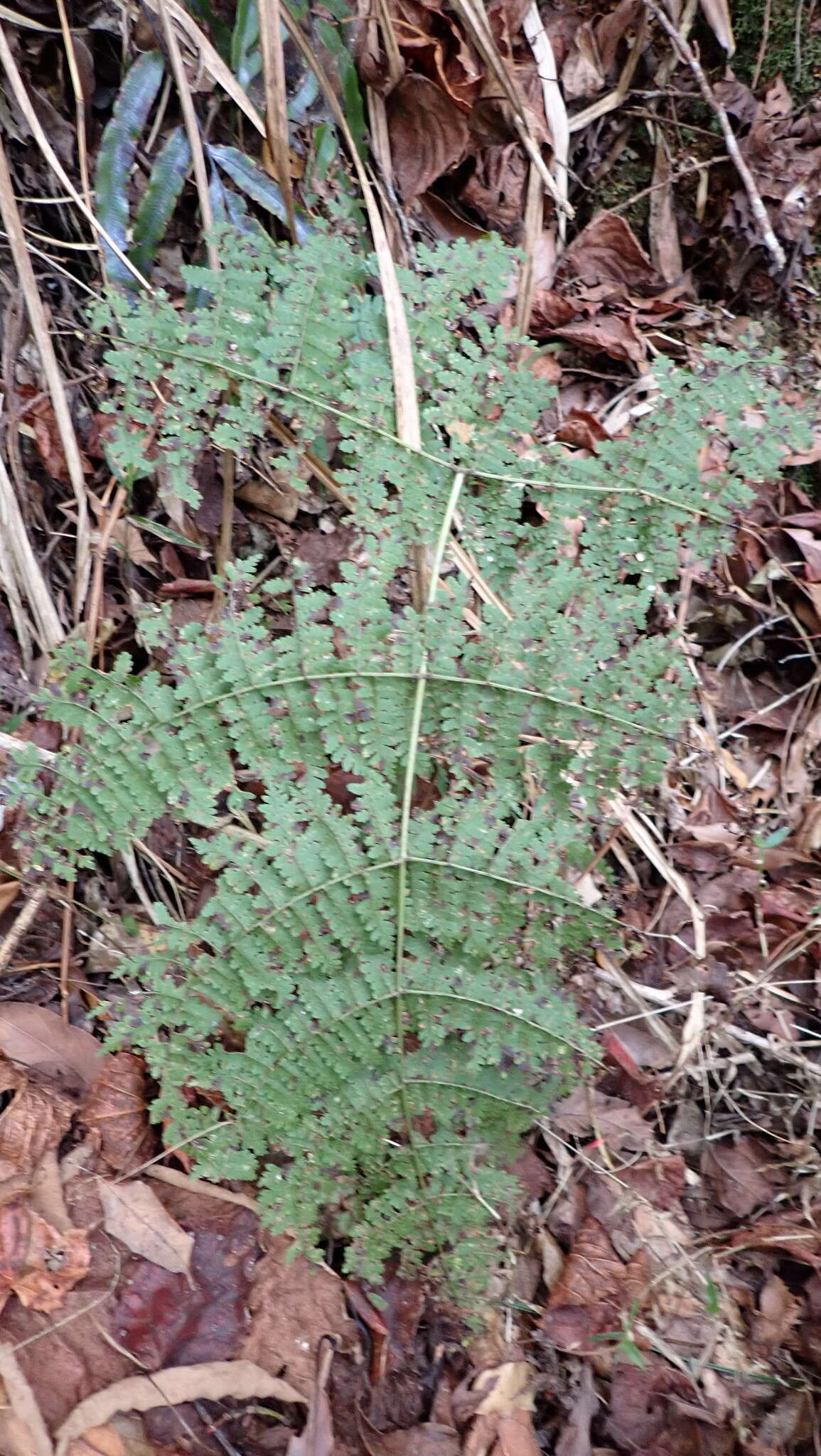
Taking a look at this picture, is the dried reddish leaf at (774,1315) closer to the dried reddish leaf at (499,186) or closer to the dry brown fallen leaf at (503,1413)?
the dry brown fallen leaf at (503,1413)

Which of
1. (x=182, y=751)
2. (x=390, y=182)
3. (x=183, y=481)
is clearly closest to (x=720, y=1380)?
(x=182, y=751)

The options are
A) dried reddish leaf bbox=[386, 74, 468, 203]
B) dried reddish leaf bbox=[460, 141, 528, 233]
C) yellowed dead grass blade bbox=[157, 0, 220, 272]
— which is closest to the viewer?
yellowed dead grass blade bbox=[157, 0, 220, 272]

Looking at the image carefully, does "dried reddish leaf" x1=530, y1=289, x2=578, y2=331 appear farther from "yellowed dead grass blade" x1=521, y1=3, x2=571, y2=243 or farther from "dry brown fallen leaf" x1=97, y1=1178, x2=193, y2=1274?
"dry brown fallen leaf" x1=97, y1=1178, x2=193, y2=1274

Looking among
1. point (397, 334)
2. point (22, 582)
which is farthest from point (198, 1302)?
point (397, 334)

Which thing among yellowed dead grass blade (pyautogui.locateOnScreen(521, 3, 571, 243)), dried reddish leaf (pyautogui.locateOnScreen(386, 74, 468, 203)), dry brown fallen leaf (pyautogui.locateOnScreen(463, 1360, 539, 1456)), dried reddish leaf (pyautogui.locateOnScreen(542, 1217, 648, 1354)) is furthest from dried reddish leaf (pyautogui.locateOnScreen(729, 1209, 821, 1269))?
dried reddish leaf (pyautogui.locateOnScreen(386, 74, 468, 203))

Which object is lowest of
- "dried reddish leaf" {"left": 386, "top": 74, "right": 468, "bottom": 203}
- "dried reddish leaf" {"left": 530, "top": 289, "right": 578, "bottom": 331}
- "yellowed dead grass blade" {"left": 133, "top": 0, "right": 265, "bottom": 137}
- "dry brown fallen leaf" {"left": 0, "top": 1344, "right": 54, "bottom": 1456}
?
"dry brown fallen leaf" {"left": 0, "top": 1344, "right": 54, "bottom": 1456}

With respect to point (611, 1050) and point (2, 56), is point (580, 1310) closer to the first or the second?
point (611, 1050)
